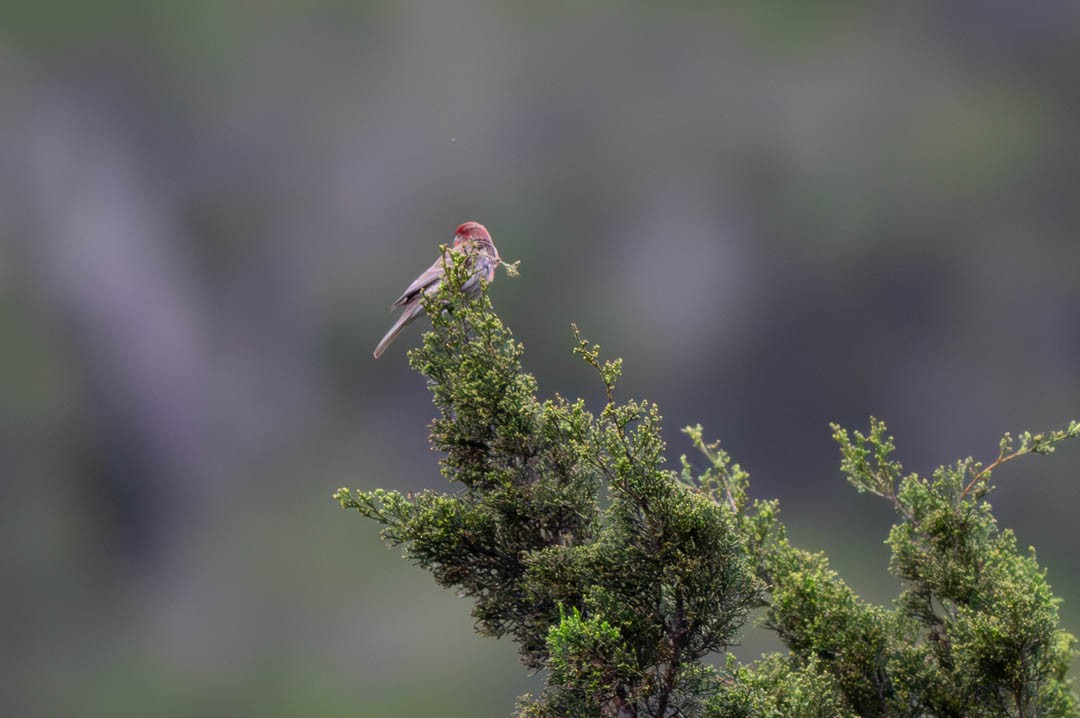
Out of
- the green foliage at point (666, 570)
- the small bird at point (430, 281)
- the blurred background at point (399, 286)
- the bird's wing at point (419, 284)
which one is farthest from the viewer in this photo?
the blurred background at point (399, 286)

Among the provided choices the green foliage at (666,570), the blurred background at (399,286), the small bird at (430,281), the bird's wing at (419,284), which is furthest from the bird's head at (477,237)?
the blurred background at (399,286)

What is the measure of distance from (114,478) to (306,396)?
30.3ft

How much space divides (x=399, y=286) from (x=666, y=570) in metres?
48.1

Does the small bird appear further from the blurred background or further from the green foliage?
the blurred background

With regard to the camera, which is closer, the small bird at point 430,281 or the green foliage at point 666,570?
the green foliage at point 666,570

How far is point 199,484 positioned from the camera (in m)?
54.6

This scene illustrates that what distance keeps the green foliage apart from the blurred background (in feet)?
120

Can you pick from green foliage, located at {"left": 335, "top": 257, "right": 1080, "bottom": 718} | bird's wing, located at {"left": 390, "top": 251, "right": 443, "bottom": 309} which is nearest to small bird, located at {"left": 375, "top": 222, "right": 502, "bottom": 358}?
bird's wing, located at {"left": 390, "top": 251, "right": 443, "bottom": 309}

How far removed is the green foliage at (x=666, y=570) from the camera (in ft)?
15.7

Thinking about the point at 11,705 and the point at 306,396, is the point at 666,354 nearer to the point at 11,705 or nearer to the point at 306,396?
the point at 306,396

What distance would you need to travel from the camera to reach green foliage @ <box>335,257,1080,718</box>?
15.7 feet

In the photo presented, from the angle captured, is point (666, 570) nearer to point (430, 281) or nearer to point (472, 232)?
point (430, 281)

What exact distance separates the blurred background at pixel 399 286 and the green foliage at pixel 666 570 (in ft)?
120

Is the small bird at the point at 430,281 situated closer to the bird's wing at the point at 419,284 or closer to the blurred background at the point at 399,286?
the bird's wing at the point at 419,284
